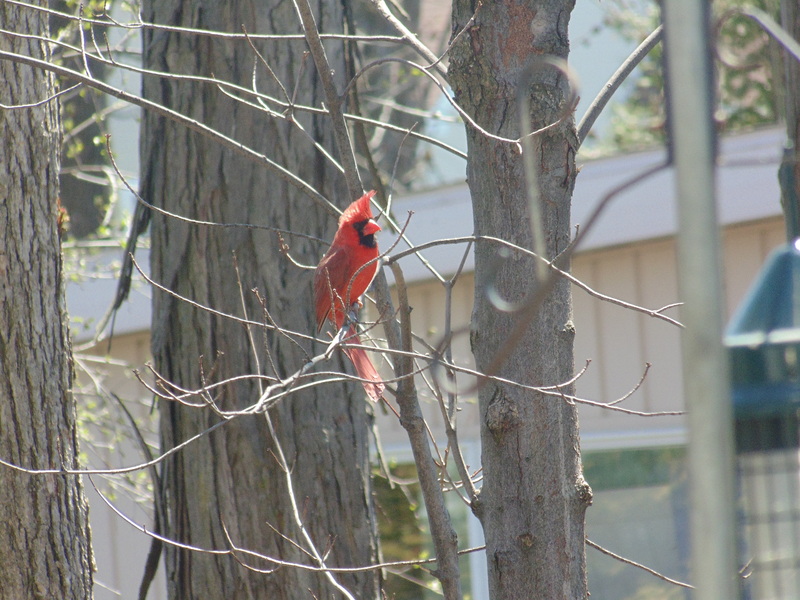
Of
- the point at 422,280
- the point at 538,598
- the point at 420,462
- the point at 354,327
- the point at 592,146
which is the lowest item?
the point at 538,598

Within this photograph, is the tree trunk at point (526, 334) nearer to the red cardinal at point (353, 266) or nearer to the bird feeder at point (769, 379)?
the red cardinal at point (353, 266)

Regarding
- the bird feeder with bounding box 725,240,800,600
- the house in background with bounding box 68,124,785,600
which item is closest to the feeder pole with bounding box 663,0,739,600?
the bird feeder with bounding box 725,240,800,600

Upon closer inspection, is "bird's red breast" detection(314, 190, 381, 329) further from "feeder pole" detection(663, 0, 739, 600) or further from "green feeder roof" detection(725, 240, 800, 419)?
"feeder pole" detection(663, 0, 739, 600)

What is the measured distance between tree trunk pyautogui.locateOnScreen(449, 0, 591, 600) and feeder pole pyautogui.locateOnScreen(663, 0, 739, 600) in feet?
4.24

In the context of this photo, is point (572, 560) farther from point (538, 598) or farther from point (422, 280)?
point (422, 280)

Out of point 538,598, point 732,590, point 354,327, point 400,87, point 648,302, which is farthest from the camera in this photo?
point 400,87

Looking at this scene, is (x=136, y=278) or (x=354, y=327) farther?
(x=136, y=278)

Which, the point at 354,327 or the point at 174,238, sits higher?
the point at 174,238

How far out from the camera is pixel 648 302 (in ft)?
18.3

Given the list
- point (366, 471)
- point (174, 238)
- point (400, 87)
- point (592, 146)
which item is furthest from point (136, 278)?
point (592, 146)

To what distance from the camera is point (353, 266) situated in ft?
12.6

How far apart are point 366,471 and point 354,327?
0.59 metres

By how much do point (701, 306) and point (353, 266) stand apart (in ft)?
9.85

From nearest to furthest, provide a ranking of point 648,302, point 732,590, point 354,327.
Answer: point 732,590
point 354,327
point 648,302
